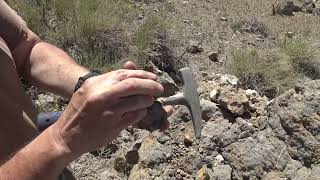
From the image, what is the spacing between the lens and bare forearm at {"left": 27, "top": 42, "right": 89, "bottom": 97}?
1.93 metres

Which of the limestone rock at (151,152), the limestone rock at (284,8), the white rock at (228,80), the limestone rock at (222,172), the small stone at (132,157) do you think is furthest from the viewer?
the limestone rock at (284,8)

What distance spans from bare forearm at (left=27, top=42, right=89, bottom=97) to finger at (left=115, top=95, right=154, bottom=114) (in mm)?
618

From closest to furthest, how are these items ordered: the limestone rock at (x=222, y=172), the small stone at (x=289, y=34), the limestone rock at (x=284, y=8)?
1. the limestone rock at (x=222, y=172)
2. the small stone at (x=289, y=34)
3. the limestone rock at (x=284, y=8)

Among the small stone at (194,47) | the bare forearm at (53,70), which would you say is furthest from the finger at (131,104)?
the small stone at (194,47)

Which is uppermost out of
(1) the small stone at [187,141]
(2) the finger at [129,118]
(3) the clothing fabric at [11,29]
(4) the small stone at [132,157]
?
(2) the finger at [129,118]

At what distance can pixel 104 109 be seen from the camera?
1.29 m

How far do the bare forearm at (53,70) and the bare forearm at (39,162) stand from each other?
53 cm

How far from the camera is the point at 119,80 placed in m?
1.32

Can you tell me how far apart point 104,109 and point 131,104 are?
7 cm

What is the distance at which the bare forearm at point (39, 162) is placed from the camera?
54.0 inches

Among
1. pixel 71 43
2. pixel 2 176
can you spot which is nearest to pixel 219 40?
pixel 71 43

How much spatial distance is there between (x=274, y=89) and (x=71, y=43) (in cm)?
237

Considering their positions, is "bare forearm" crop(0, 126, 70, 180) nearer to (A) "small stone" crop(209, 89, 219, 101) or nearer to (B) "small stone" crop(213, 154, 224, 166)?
(B) "small stone" crop(213, 154, 224, 166)

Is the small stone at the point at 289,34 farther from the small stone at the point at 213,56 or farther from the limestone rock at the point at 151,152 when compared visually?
the limestone rock at the point at 151,152
